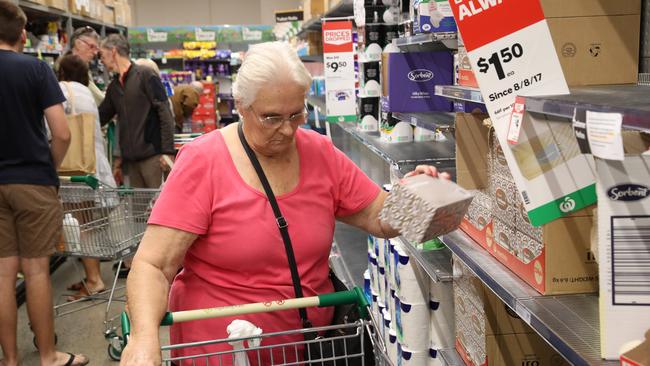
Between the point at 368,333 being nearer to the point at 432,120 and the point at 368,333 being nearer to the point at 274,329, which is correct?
the point at 274,329

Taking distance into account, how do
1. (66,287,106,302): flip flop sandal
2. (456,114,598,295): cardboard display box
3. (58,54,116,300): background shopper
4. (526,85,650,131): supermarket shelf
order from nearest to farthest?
(526,85,650,131): supermarket shelf
(456,114,598,295): cardboard display box
(58,54,116,300): background shopper
(66,287,106,302): flip flop sandal

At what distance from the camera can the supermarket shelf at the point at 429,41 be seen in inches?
115

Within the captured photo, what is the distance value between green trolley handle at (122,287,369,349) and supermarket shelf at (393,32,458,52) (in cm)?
140

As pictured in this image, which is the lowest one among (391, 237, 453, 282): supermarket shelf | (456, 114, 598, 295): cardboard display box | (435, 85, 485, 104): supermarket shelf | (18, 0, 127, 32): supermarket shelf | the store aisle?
the store aisle

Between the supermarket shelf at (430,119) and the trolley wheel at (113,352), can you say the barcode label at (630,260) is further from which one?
the trolley wheel at (113,352)

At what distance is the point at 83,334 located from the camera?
501 cm

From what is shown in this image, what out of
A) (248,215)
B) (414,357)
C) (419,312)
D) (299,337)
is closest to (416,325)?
(419,312)

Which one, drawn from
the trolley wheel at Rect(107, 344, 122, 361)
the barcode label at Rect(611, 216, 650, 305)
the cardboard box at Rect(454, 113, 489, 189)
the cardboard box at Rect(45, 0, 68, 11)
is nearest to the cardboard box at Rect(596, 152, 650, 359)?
the barcode label at Rect(611, 216, 650, 305)

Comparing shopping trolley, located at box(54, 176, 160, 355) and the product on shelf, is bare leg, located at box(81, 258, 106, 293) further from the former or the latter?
the product on shelf

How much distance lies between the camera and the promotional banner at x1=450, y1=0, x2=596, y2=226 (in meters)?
1.58

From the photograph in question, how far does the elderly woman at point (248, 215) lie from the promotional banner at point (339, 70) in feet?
9.51

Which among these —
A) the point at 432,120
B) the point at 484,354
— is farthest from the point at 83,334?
the point at 484,354

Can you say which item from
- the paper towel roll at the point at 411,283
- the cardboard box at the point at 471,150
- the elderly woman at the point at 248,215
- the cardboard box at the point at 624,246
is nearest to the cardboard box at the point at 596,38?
the cardboard box at the point at 471,150

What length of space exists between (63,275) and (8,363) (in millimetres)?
2381
